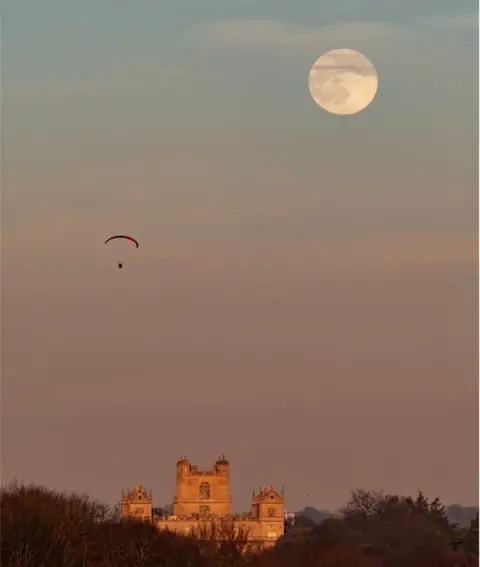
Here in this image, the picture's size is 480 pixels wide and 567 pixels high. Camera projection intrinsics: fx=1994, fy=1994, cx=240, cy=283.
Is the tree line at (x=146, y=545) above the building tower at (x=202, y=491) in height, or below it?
below

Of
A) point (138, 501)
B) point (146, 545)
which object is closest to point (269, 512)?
point (138, 501)

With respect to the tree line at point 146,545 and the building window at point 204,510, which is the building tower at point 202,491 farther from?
the tree line at point 146,545

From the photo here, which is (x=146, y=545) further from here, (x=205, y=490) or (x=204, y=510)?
(x=205, y=490)

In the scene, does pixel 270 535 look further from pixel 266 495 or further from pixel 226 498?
pixel 226 498

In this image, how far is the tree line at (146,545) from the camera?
196 feet

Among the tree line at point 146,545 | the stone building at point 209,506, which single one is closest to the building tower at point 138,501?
the stone building at point 209,506

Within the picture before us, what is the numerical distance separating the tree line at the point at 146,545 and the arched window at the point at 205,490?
53.9m

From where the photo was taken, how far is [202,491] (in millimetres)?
161500

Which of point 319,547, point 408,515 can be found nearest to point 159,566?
point 319,547

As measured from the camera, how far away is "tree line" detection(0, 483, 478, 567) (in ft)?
196

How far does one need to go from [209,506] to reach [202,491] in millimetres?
3072

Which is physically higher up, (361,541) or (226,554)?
(361,541)

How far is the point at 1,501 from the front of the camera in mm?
66125

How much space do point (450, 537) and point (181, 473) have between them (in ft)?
196
